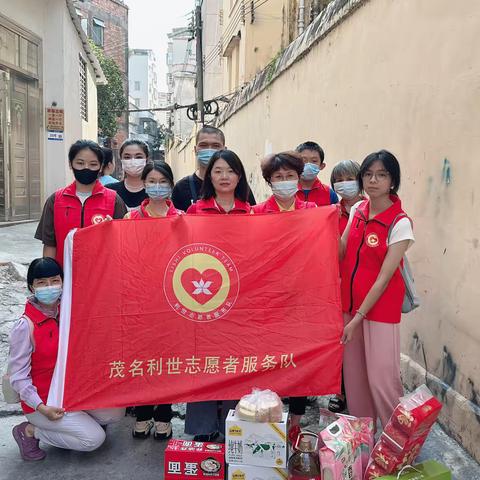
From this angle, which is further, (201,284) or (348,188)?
(348,188)

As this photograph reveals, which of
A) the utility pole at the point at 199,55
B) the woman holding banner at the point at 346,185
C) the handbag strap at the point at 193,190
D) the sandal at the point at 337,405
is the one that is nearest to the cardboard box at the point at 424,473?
the woman holding banner at the point at 346,185

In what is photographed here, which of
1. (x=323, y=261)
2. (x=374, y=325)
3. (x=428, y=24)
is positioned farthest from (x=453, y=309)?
(x=428, y=24)

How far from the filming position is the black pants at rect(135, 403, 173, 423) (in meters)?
3.01

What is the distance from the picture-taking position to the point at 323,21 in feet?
19.0

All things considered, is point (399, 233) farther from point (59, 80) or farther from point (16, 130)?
point (59, 80)

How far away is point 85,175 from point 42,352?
1.05 metres

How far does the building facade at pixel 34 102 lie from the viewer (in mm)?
9117

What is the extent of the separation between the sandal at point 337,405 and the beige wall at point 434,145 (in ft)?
1.68

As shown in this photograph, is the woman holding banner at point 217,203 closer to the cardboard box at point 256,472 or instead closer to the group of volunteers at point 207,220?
the group of volunteers at point 207,220

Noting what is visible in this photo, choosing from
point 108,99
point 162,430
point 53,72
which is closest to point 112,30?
point 108,99

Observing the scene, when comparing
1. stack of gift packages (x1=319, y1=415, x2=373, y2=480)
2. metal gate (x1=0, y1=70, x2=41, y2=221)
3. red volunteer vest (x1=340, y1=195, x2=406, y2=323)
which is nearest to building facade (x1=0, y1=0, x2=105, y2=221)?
metal gate (x1=0, y1=70, x2=41, y2=221)

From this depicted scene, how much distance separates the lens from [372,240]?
2.67m

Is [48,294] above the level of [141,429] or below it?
above

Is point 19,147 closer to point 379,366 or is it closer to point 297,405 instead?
point 297,405
